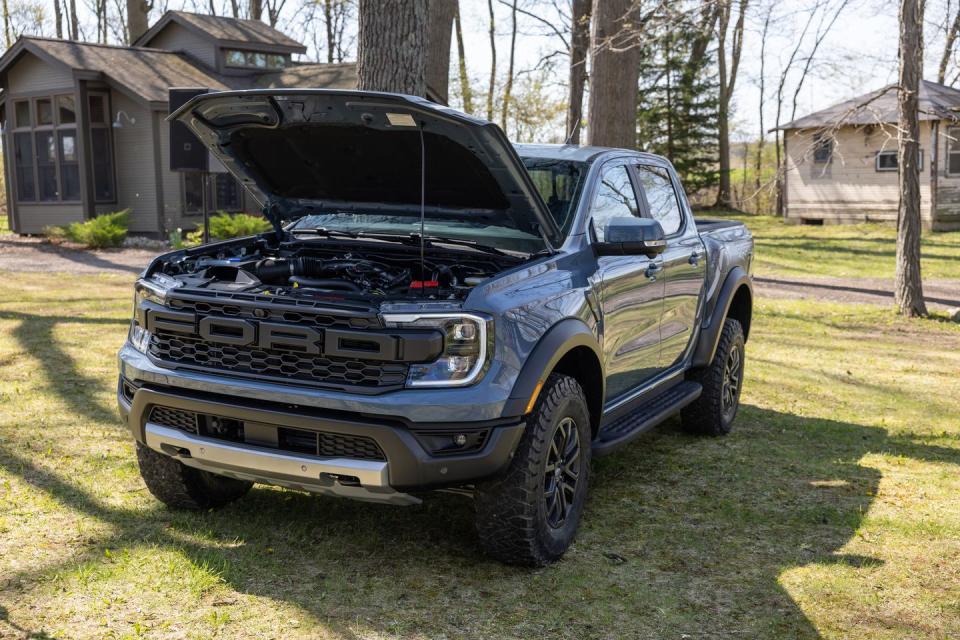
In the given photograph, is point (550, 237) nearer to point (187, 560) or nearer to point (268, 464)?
point (268, 464)

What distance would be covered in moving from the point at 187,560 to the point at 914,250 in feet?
33.6

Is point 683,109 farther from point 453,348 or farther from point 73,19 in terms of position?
point 453,348

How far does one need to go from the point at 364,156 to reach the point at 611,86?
29.1 feet

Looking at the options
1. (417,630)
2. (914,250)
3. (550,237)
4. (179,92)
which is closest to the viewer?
(417,630)

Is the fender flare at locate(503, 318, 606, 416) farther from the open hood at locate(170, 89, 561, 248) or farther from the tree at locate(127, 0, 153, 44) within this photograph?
the tree at locate(127, 0, 153, 44)

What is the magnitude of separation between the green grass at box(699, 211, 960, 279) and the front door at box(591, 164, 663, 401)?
41.6 ft

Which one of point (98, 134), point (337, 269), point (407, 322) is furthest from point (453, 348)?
point (98, 134)

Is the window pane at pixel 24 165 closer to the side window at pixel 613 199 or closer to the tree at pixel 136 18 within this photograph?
the tree at pixel 136 18

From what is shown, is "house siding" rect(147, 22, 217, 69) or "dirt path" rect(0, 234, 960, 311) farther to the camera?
"house siding" rect(147, 22, 217, 69)

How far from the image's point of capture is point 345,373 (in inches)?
147

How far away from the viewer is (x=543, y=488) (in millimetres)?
4059

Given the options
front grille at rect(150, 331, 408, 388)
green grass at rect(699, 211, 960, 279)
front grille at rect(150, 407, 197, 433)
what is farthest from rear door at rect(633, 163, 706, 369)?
green grass at rect(699, 211, 960, 279)

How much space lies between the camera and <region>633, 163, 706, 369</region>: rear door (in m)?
5.62

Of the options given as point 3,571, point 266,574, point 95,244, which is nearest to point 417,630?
point 266,574
